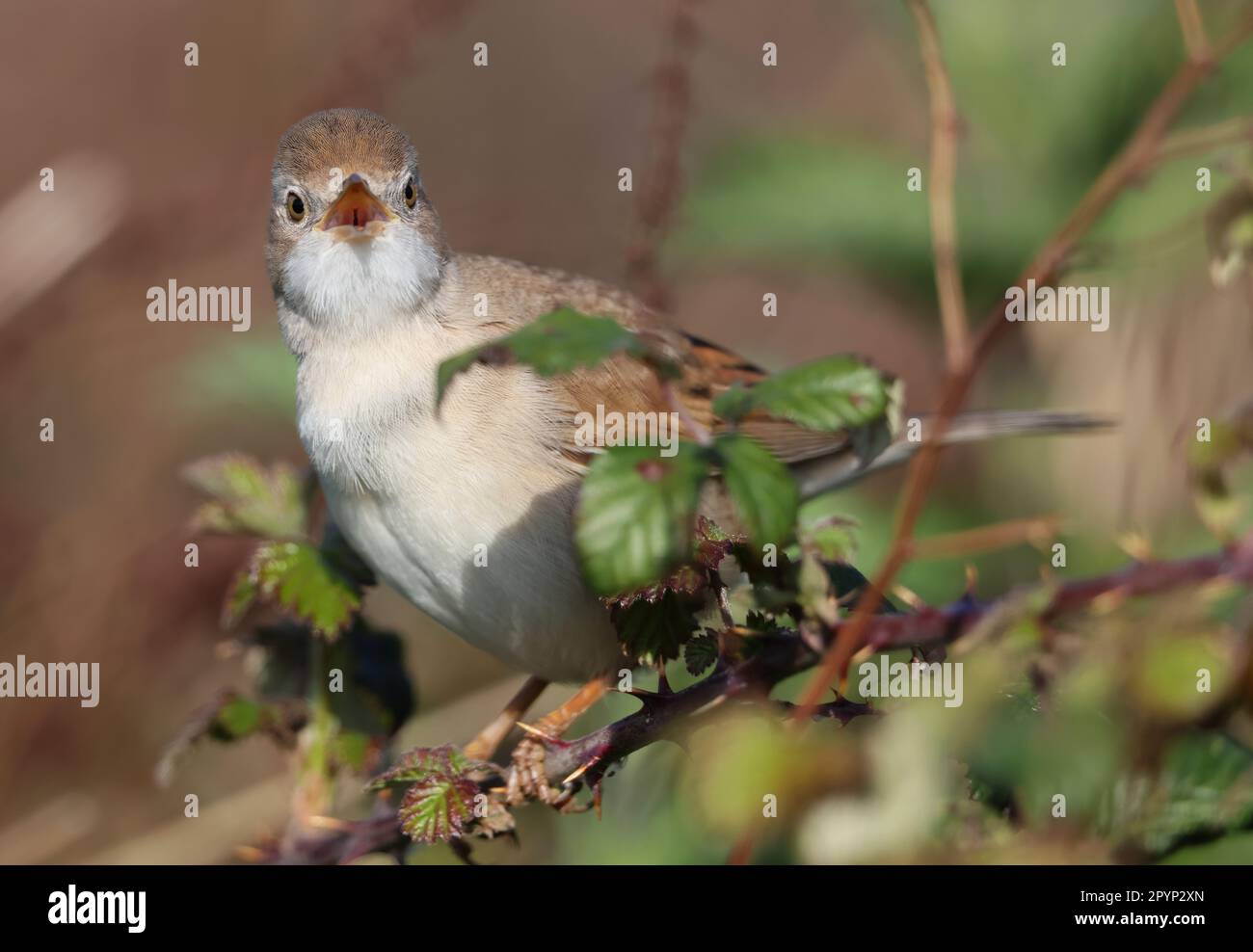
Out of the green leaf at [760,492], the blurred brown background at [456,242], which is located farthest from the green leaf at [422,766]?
the blurred brown background at [456,242]

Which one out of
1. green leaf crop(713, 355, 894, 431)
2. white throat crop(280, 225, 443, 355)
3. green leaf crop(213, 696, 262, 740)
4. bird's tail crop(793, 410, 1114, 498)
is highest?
white throat crop(280, 225, 443, 355)

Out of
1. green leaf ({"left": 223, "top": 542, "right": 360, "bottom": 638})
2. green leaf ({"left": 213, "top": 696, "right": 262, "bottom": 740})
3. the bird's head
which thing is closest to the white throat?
the bird's head

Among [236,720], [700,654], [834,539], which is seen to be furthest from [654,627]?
[236,720]

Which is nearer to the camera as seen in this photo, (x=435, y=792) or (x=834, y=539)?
(x=834, y=539)

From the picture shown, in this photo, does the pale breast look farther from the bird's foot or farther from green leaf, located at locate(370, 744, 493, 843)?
green leaf, located at locate(370, 744, 493, 843)

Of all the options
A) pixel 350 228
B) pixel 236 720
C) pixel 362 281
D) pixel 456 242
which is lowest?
pixel 236 720

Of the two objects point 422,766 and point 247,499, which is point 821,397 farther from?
point 247,499

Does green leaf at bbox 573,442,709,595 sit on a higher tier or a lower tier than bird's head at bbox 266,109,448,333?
lower
